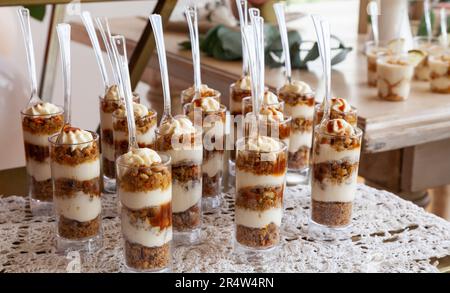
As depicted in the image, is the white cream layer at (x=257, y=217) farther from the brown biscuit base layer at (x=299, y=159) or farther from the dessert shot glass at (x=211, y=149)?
the brown biscuit base layer at (x=299, y=159)

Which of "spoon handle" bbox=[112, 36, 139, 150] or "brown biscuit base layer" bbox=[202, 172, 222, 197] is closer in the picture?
"spoon handle" bbox=[112, 36, 139, 150]

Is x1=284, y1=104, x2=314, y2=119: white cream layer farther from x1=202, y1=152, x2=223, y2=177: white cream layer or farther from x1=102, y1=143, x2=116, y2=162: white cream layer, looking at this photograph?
x1=102, y1=143, x2=116, y2=162: white cream layer

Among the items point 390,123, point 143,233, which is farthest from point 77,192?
point 390,123

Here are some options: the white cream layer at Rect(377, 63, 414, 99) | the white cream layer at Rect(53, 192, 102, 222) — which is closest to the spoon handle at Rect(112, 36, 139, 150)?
the white cream layer at Rect(53, 192, 102, 222)

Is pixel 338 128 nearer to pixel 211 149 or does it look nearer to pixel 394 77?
pixel 211 149

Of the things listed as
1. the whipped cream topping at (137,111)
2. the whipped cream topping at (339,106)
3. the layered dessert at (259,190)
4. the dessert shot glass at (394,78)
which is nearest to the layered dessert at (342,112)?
the whipped cream topping at (339,106)

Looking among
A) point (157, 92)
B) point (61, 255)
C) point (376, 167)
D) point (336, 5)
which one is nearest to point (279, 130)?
point (61, 255)
